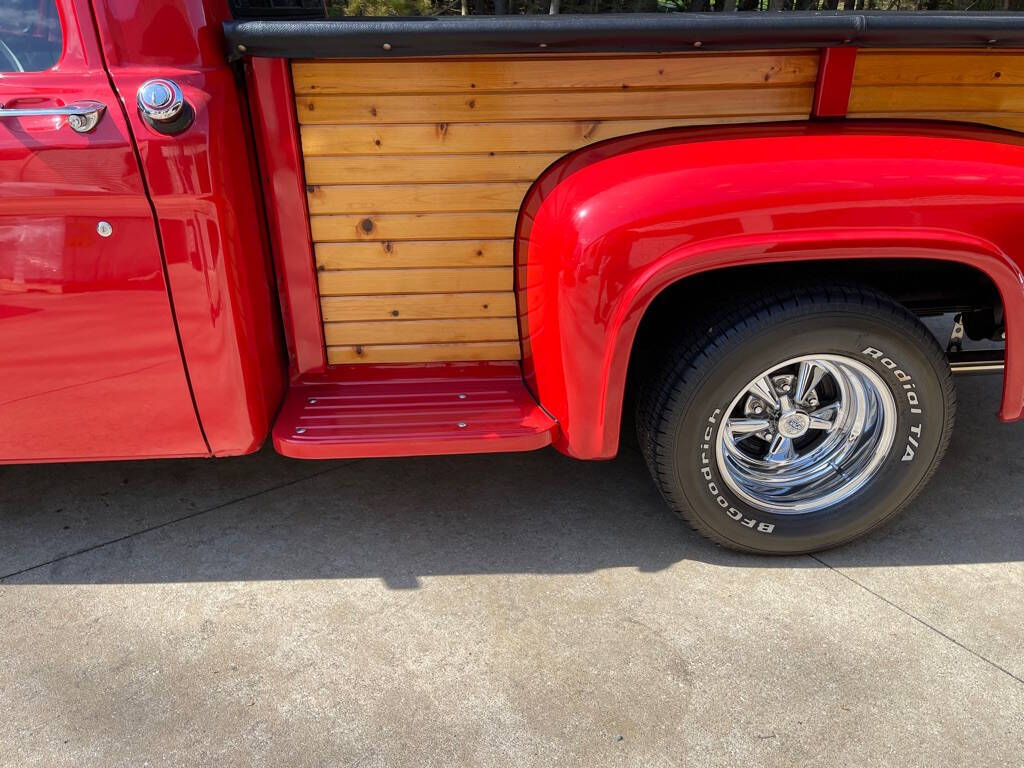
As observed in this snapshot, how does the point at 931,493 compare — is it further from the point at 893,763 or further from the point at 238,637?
the point at 238,637

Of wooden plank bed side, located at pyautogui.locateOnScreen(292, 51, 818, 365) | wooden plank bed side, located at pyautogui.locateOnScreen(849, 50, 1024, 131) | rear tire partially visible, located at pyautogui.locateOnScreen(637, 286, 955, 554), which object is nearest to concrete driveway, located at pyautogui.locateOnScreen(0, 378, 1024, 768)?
rear tire partially visible, located at pyautogui.locateOnScreen(637, 286, 955, 554)

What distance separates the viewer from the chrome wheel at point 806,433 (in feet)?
7.70

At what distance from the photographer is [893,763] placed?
176 centimetres

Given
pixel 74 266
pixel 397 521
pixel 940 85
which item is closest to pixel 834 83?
pixel 940 85

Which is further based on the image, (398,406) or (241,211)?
(398,406)

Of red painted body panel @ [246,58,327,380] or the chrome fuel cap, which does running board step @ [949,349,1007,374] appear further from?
the chrome fuel cap

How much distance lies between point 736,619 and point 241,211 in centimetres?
172

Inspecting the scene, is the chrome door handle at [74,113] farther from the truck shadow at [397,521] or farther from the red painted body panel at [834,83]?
the red painted body panel at [834,83]

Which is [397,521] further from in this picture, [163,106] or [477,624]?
[163,106]

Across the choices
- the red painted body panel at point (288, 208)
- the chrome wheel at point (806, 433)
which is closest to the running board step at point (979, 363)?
the chrome wheel at point (806, 433)

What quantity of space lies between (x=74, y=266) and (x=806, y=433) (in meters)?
2.14

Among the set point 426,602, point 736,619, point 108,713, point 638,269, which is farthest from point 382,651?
point 638,269

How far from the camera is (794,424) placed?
239 cm

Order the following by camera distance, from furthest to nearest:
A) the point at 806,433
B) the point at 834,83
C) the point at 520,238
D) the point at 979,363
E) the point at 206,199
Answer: the point at 806,433 → the point at 979,363 → the point at 520,238 → the point at 834,83 → the point at 206,199
